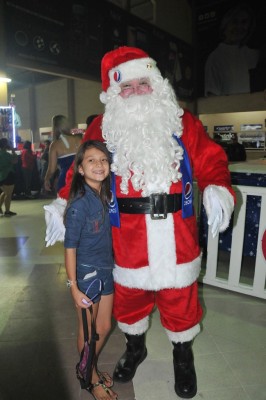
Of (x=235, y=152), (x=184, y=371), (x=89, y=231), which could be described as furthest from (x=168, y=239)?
(x=235, y=152)

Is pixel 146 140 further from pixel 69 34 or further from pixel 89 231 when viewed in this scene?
pixel 69 34

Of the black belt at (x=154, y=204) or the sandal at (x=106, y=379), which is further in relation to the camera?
the sandal at (x=106, y=379)

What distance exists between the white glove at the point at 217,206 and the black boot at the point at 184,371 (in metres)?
0.74

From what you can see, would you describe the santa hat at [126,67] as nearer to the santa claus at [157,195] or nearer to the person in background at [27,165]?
the santa claus at [157,195]

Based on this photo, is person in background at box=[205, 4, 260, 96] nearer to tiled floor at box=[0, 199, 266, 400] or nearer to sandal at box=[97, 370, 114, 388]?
tiled floor at box=[0, 199, 266, 400]

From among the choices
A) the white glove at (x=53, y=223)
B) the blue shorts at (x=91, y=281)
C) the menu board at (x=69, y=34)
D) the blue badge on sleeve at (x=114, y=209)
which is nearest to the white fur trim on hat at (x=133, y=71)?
the blue badge on sleeve at (x=114, y=209)

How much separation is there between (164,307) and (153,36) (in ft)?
25.1

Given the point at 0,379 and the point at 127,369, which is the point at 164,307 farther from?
the point at 0,379

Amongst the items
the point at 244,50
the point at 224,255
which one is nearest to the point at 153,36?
the point at 244,50

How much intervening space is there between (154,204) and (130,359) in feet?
3.28

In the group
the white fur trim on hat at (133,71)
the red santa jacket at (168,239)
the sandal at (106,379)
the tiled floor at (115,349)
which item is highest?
the white fur trim on hat at (133,71)

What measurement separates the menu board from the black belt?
13.7 ft

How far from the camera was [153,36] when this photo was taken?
7.84m

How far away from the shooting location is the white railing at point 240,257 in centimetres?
271
